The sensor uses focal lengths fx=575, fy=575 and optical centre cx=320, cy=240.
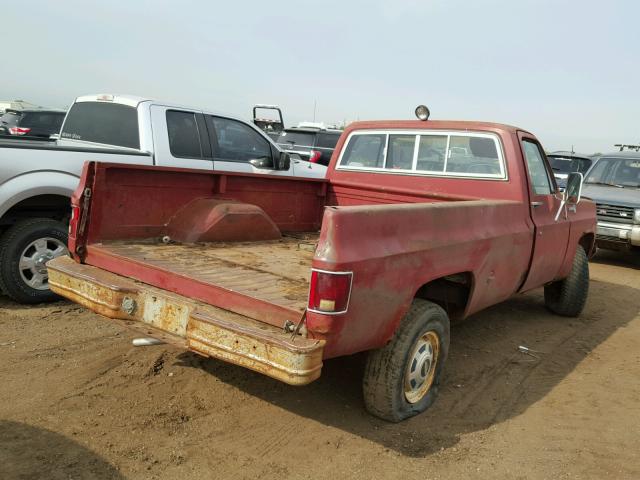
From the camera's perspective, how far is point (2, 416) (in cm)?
324

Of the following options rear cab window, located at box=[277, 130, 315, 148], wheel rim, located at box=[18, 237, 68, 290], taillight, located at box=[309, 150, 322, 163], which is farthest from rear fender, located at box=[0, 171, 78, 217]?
rear cab window, located at box=[277, 130, 315, 148]

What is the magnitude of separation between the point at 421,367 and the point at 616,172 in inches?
336

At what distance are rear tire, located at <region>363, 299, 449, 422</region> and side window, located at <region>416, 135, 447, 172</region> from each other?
1946mm

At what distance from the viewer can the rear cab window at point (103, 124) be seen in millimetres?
6062

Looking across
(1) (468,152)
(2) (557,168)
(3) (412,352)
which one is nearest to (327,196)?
(1) (468,152)

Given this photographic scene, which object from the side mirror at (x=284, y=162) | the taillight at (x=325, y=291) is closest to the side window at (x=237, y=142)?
the side mirror at (x=284, y=162)

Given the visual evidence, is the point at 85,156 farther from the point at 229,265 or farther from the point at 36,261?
the point at 229,265

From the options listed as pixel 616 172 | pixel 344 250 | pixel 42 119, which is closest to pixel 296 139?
pixel 42 119

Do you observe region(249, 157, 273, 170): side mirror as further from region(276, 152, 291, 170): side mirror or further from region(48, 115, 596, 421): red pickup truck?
region(48, 115, 596, 421): red pickup truck

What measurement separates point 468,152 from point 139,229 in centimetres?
283

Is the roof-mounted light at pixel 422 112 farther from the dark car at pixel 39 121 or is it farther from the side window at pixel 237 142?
the dark car at pixel 39 121

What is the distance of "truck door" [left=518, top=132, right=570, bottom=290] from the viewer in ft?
15.8

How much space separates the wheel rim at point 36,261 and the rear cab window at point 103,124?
1349 mm

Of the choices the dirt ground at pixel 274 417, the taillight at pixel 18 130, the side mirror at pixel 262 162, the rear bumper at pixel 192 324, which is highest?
the side mirror at pixel 262 162
